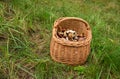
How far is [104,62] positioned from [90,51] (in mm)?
334

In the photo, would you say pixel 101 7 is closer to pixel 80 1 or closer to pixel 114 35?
pixel 80 1

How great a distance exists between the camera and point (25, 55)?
10.0ft

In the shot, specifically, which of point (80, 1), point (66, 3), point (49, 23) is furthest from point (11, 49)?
point (80, 1)

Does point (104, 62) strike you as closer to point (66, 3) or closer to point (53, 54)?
point (53, 54)

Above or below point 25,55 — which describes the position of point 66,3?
above

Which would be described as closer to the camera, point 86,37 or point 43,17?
point 86,37

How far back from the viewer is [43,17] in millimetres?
3734

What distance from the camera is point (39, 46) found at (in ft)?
10.7

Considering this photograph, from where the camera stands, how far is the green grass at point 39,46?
9.34 ft

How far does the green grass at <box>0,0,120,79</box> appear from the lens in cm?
285

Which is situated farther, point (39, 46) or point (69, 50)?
point (39, 46)

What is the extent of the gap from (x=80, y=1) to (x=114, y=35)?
1.31 m

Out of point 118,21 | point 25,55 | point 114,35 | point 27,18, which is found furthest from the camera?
point 118,21

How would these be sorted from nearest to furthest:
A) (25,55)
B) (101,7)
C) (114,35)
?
(25,55)
(114,35)
(101,7)
